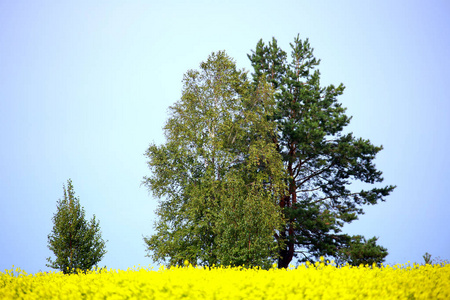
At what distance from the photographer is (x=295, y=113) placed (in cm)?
2603

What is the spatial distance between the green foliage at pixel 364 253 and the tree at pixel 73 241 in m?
13.5

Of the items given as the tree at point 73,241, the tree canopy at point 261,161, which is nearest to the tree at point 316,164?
the tree canopy at point 261,161

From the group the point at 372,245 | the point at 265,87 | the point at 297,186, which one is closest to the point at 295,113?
the point at 265,87

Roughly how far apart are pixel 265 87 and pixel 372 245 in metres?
11.3

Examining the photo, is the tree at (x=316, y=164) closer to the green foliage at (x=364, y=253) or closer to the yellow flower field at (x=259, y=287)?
Answer: the green foliage at (x=364, y=253)

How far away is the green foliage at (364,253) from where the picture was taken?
72.3 feet

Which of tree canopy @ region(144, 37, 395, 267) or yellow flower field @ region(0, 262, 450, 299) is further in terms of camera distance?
tree canopy @ region(144, 37, 395, 267)

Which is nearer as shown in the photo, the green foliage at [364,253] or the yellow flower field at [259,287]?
the yellow flower field at [259,287]

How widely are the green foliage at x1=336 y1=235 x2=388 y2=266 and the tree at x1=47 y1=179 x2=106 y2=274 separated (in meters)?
13.5

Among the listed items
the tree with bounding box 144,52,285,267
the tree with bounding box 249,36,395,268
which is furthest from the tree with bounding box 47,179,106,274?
the tree with bounding box 249,36,395,268

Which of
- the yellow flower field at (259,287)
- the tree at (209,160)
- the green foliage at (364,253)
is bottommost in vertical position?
the yellow flower field at (259,287)

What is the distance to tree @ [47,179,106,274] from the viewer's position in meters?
20.9

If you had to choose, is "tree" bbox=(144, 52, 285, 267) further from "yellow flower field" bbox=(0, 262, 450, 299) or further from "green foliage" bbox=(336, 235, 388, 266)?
"yellow flower field" bbox=(0, 262, 450, 299)

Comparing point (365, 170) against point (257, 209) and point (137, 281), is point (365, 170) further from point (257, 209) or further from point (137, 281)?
point (137, 281)
